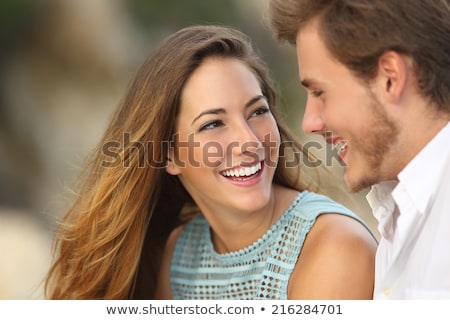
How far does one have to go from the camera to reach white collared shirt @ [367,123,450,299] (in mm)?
2150

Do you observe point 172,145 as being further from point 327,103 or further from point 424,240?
point 424,240

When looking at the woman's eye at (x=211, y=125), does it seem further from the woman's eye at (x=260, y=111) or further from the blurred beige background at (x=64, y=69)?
the blurred beige background at (x=64, y=69)

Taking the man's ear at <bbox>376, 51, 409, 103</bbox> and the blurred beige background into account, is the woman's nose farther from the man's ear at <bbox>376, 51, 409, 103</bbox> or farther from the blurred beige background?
the blurred beige background

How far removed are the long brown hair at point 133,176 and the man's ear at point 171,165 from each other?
24 mm

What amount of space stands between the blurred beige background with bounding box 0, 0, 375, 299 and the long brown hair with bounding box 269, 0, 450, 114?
5.55m

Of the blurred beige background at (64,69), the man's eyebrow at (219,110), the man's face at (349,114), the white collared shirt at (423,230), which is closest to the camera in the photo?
the white collared shirt at (423,230)

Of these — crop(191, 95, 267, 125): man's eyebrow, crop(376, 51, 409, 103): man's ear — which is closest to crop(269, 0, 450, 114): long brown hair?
crop(376, 51, 409, 103): man's ear

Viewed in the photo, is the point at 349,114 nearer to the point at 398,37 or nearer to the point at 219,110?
the point at 398,37

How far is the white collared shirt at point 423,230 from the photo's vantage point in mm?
2150

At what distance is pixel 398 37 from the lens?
224 cm

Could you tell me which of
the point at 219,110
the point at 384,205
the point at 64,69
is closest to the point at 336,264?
the point at 384,205

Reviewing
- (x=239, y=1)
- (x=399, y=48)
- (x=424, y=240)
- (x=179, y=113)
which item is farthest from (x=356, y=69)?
(x=239, y=1)

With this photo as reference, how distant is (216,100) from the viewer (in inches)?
112

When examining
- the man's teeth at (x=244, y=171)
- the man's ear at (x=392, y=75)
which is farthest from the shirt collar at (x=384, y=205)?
the man's teeth at (x=244, y=171)
